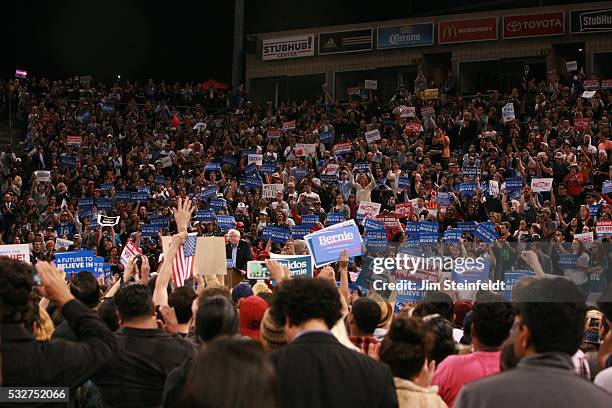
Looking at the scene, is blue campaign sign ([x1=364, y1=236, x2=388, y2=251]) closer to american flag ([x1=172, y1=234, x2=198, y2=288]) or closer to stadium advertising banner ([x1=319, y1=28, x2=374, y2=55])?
american flag ([x1=172, y1=234, x2=198, y2=288])

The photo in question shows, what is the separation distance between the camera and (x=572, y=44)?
27609mm

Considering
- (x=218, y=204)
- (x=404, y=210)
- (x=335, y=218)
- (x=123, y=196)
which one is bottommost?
(x=335, y=218)

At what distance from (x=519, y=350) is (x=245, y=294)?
3.70 meters

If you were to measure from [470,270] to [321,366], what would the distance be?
6769 millimetres

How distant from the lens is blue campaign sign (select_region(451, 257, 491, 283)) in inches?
388

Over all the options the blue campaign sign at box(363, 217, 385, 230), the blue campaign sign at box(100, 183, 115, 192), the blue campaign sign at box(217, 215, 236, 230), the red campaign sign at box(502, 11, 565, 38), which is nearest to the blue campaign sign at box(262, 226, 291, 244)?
the blue campaign sign at box(217, 215, 236, 230)

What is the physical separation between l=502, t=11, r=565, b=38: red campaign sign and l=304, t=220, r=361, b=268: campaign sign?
66.0 feet

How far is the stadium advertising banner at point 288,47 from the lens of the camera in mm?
32322

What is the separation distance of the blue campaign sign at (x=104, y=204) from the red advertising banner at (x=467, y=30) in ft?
41.4

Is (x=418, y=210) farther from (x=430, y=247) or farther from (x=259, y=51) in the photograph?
(x=259, y=51)

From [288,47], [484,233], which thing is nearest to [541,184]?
[484,233]

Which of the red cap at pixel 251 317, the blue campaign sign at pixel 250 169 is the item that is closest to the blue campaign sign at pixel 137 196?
the blue campaign sign at pixel 250 169

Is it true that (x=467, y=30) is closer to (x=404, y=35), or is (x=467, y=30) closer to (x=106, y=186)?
(x=404, y=35)

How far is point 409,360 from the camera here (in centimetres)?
405
